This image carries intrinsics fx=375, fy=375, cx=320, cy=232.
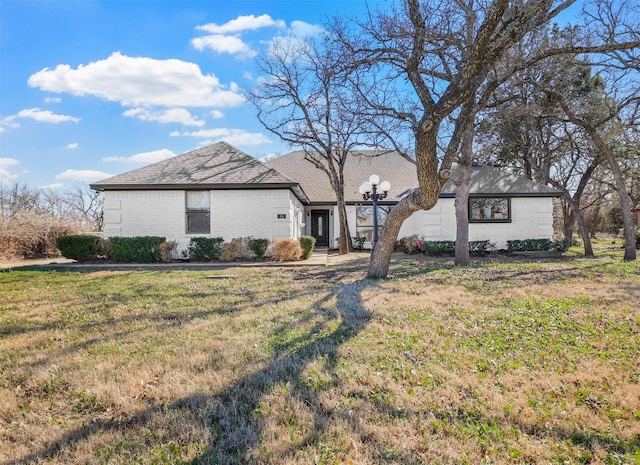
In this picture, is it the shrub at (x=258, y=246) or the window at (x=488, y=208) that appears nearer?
the shrub at (x=258, y=246)

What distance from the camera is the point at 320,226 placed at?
2028 cm

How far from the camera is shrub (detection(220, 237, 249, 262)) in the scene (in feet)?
41.9

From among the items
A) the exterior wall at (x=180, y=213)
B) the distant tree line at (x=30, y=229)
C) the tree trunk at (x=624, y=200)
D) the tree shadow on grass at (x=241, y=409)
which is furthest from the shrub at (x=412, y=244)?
the distant tree line at (x=30, y=229)

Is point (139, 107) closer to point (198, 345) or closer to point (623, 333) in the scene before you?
point (198, 345)

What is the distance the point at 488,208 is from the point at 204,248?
12.6 m

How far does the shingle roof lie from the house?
35 millimetres

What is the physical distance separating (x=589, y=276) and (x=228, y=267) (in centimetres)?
922

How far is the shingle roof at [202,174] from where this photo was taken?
Answer: 13.2 meters

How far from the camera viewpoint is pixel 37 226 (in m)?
15.1

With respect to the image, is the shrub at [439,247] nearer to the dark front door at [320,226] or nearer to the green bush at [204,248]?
the dark front door at [320,226]

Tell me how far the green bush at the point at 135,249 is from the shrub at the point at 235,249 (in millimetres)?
2214

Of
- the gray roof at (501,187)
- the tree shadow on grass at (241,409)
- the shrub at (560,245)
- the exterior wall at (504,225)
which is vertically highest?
the gray roof at (501,187)

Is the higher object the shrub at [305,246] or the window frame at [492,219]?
the window frame at [492,219]

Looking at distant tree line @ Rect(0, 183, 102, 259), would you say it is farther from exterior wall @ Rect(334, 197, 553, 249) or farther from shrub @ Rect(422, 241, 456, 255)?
exterior wall @ Rect(334, 197, 553, 249)
